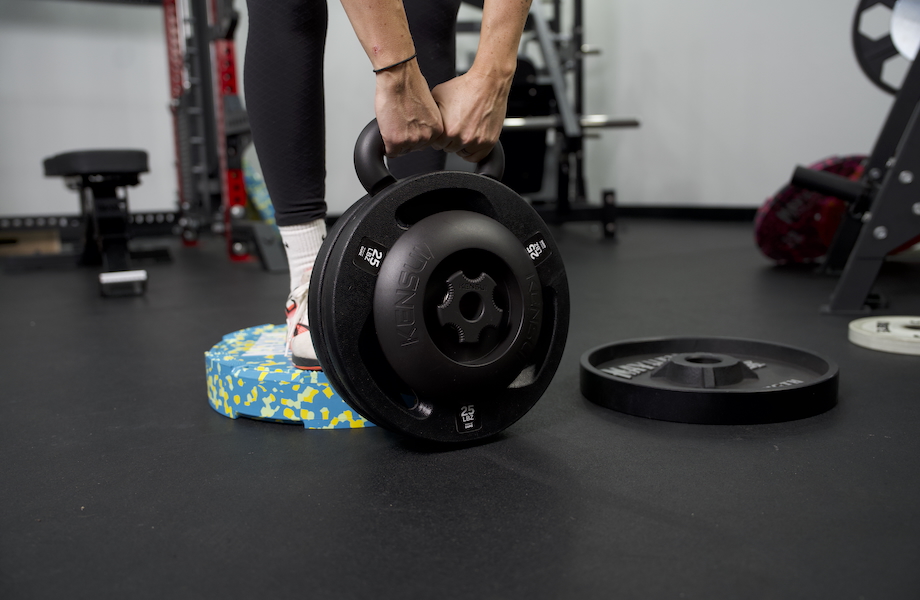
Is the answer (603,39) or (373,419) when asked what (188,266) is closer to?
(373,419)

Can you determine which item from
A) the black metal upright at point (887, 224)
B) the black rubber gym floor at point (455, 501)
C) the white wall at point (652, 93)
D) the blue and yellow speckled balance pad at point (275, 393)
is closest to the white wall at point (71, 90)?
the white wall at point (652, 93)

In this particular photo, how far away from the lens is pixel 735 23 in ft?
13.0

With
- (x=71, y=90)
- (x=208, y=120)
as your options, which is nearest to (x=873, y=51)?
(x=208, y=120)

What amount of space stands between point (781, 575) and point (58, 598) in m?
0.51

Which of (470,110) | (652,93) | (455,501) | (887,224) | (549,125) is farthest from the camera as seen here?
(652,93)

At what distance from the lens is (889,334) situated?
1.22 metres

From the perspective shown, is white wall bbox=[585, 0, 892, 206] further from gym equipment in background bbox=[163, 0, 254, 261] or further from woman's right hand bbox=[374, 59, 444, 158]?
woman's right hand bbox=[374, 59, 444, 158]

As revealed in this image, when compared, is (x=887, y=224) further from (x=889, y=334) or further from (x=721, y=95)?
(x=721, y=95)

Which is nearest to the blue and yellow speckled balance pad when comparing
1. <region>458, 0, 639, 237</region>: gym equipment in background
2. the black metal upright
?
the black metal upright

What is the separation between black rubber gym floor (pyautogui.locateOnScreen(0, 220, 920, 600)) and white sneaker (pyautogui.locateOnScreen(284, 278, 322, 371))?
9 cm

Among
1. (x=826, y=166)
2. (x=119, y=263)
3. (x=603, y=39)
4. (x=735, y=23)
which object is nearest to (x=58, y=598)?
(x=119, y=263)

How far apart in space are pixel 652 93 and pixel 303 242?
13.0ft

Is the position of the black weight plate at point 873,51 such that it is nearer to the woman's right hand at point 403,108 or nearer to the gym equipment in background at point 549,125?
the gym equipment in background at point 549,125

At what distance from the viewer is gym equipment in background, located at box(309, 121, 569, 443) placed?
2.34 feet
